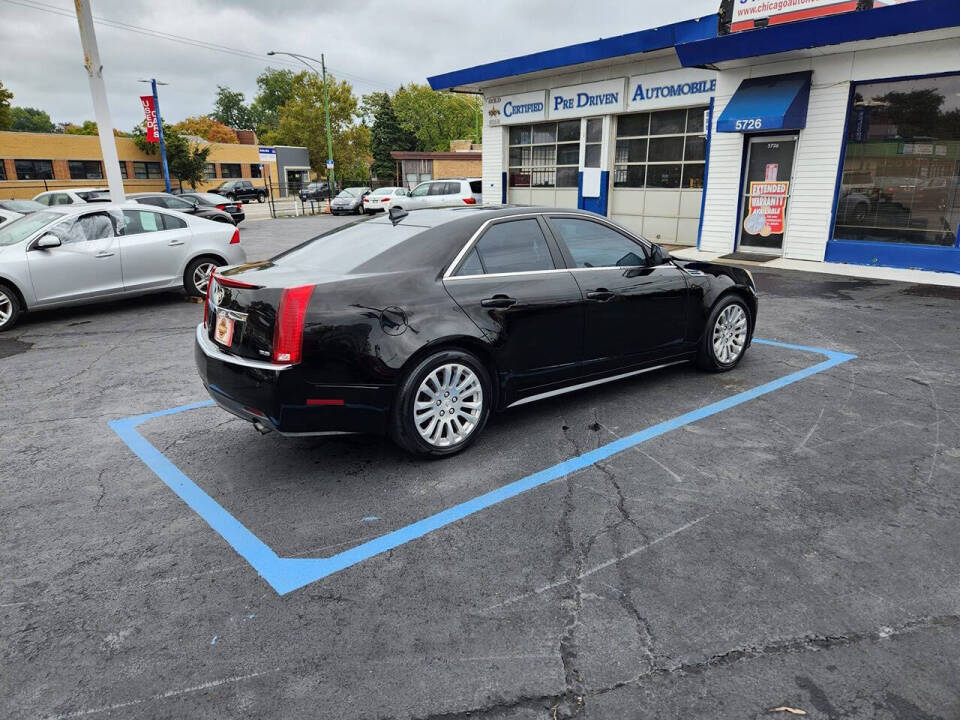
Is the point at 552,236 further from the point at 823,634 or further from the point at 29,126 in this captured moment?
the point at 29,126

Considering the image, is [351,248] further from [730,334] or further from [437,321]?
[730,334]

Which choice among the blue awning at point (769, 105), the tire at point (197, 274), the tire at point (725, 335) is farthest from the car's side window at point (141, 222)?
the blue awning at point (769, 105)

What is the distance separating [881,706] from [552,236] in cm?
344

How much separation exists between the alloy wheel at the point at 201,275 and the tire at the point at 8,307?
7.58 ft

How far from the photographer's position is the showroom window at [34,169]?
44250mm

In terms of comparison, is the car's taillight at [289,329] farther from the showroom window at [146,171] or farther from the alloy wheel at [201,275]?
the showroom window at [146,171]

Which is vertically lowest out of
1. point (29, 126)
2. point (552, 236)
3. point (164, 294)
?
point (164, 294)

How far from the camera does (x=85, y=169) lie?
4794cm

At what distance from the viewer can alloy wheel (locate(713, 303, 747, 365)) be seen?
19.3ft

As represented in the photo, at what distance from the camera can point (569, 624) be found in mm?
2732

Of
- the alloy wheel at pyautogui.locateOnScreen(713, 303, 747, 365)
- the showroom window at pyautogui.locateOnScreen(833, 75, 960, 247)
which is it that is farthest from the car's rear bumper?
the showroom window at pyautogui.locateOnScreen(833, 75, 960, 247)

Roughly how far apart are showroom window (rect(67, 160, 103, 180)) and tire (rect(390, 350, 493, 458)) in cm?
5323

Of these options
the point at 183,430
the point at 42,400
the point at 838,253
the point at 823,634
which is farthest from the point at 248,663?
the point at 838,253

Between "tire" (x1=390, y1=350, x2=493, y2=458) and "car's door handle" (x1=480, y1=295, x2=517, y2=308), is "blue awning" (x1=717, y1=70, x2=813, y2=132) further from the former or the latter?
"tire" (x1=390, y1=350, x2=493, y2=458)
